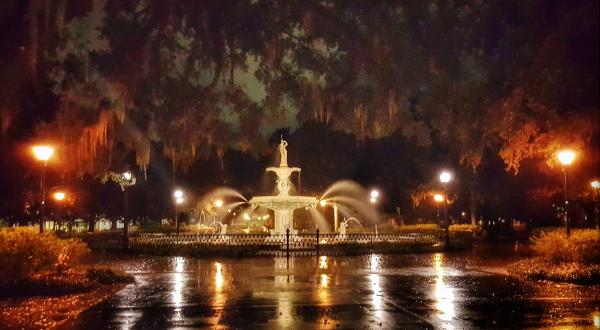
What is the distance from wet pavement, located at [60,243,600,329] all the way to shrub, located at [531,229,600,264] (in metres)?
1.72

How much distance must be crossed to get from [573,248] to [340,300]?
9732 millimetres

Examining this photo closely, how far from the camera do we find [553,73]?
18609 mm

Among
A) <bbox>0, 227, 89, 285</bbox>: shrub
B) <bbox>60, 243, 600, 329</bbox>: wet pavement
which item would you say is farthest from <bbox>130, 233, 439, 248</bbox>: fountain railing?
<bbox>0, 227, 89, 285</bbox>: shrub

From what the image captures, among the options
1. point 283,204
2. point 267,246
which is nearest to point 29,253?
point 267,246

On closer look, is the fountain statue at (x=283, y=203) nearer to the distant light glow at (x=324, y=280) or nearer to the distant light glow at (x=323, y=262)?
the distant light glow at (x=323, y=262)

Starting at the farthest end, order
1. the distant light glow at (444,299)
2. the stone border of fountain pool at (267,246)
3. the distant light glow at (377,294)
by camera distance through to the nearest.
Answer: the stone border of fountain pool at (267,246), the distant light glow at (377,294), the distant light glow at (444,299)

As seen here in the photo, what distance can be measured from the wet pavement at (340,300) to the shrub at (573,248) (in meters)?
1.72

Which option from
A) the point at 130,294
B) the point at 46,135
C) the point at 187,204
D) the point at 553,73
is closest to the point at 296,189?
the point at 187,204

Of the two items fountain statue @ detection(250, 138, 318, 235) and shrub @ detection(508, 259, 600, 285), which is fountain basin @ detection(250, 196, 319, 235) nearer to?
fountain statue @ detection(250, 138, 318, 235)

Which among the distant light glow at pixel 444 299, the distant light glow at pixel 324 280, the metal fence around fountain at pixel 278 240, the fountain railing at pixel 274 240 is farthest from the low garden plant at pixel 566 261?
the fountain railing at pixel 274 240

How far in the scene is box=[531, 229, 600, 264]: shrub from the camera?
17234 mm

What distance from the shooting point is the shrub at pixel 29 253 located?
44.6 feet

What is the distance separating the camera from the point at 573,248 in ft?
57.5

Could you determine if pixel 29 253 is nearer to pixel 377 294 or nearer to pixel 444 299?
pixel 377 294
